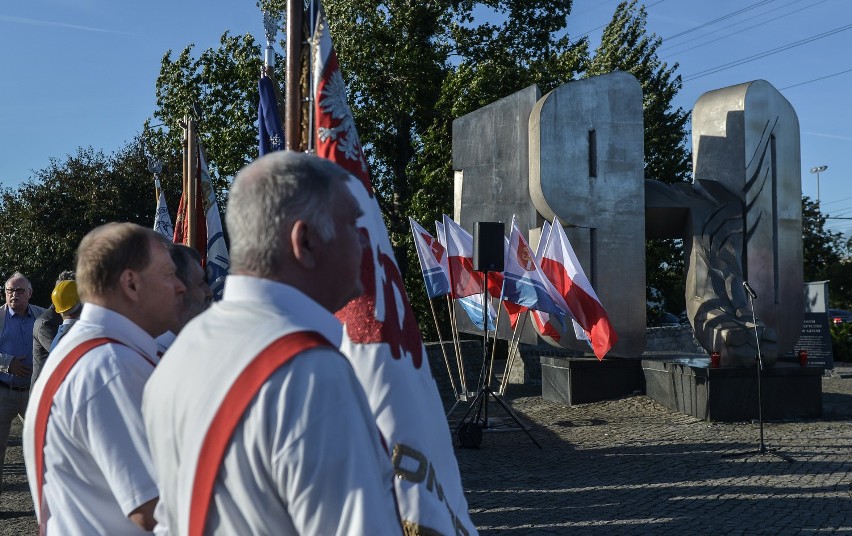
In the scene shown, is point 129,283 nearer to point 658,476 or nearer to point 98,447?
point 98,447

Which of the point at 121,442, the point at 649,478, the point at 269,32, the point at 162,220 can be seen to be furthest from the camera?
the point at 162,220

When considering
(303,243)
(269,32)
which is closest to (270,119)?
(269,32)

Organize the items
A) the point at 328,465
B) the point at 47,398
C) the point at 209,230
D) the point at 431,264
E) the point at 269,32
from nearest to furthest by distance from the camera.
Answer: the point at 328,465
the point at 47,398
the point at 269,32
the point at 209,230
the point at 431,264

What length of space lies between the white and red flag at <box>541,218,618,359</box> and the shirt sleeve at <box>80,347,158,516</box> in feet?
28.1

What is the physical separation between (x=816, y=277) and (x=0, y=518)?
126 ft

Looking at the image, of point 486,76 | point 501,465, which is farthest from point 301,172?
point 486,76

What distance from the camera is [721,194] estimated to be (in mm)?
13562

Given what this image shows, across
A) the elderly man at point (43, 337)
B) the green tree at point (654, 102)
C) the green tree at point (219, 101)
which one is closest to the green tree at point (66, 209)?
the green tree at point (219, 101)

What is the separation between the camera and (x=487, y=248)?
35.4 feet

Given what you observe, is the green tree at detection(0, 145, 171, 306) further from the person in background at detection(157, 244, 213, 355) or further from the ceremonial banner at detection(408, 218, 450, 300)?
the person in background at detection(157, 244, 213, 355)

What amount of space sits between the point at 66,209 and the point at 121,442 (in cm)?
2696

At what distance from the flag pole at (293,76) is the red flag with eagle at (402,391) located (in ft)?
2.32

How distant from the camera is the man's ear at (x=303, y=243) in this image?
1477mm

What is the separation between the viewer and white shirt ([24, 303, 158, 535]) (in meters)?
2.12
